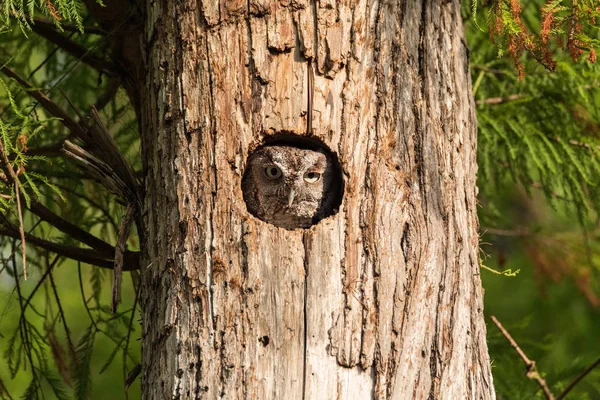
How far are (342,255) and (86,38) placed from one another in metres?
2.65

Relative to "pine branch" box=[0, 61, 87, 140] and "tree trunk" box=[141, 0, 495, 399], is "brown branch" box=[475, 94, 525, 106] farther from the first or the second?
"pine branch" box=[0, 61, 87, 140]

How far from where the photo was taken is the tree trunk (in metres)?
2.73

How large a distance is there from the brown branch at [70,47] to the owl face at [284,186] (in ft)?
2.84

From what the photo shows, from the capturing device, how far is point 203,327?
109 inches

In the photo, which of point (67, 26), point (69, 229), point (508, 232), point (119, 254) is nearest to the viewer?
point (119, 254)

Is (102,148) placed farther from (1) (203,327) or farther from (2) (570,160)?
(2) (570,160)

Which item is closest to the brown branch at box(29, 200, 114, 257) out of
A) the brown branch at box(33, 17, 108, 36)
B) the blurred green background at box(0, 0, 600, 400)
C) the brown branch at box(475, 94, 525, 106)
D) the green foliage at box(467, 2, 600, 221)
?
the blurred green background at box(0, 0, 600, 400)

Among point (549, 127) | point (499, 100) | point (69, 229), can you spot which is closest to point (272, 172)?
point (69, 229)

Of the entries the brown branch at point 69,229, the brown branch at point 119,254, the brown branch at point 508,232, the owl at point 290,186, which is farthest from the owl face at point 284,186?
the brown branch at point 508,232

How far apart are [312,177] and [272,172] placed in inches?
10.7

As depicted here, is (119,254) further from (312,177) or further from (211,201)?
(312,177)

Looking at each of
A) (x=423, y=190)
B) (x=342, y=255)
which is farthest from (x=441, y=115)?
(x=342, y=255)

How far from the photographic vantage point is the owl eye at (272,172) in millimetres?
3658

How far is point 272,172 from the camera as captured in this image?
370 centimetres
